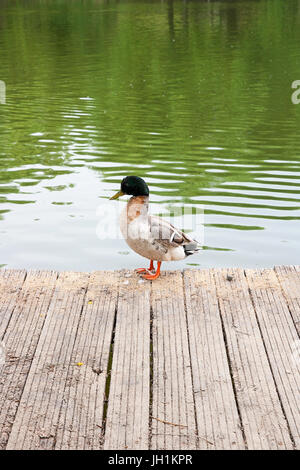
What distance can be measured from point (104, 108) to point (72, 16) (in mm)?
31824

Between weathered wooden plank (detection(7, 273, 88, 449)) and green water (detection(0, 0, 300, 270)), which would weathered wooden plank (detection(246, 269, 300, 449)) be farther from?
green water (detection(0, 0, 300, 270))

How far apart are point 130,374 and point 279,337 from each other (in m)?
1.05

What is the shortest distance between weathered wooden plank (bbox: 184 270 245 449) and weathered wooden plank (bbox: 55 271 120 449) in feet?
1.75

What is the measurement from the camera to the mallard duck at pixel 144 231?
5023 mm

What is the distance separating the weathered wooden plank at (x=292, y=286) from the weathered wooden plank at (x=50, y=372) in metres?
1.50

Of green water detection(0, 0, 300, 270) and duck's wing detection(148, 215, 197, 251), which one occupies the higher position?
duck's wing detection(148, 215, 197, 251)

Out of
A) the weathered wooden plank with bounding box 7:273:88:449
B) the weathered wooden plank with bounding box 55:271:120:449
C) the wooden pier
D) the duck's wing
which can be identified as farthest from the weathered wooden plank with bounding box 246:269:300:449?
the weathered wooden plank with bounding box 7:273:88:449

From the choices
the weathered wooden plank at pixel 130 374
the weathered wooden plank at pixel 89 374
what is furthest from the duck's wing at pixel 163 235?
the weathered wooden plank at pixel 89 374

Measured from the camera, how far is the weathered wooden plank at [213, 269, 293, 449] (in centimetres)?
322

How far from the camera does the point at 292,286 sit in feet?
16.0

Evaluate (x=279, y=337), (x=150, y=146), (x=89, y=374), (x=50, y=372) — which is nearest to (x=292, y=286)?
(x=279, y=337)

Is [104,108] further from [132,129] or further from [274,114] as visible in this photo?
[274,114]

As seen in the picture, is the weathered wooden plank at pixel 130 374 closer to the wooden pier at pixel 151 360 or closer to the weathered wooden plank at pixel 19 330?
the wooden pier at pixel 151 360

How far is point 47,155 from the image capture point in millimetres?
12586
